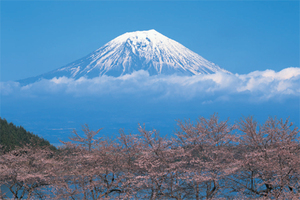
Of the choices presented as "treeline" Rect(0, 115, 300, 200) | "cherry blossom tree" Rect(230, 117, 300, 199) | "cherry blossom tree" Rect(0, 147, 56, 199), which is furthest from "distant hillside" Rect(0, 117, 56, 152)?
"cherry blossom tree" Rect(230, 117, 300, 199)

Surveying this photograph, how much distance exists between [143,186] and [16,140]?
5109 cm

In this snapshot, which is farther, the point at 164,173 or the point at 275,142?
the point at 275,142

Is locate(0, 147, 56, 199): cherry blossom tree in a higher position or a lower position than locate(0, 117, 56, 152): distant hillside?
lower

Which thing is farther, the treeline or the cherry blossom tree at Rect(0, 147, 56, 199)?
the cherry blossom tree at Rect(0, 147, 56, 199)

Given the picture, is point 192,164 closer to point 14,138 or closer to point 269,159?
point 269,159

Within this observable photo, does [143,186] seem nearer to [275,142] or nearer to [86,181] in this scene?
[86,181]

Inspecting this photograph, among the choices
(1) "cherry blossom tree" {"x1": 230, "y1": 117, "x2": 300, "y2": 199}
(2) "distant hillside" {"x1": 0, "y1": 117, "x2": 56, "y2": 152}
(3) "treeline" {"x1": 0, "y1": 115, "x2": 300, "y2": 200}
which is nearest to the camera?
(1) "cherry blossom tree" {"x1": 230, "y1": 117, "x2": 300, "y2": 199}

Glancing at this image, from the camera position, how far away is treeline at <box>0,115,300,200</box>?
18406 millimetres

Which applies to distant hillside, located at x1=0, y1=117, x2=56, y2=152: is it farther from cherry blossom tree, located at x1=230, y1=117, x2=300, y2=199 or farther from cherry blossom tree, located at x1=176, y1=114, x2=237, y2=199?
cherry blossom tree, located at x1=230, y1=117, x2=300, y2=199

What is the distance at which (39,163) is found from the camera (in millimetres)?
23312

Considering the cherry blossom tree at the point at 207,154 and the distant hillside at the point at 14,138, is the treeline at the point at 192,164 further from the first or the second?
the distant hillside at the point at 14,138

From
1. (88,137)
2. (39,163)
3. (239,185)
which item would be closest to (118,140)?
(88,137)

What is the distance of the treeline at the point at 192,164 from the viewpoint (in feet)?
60.4

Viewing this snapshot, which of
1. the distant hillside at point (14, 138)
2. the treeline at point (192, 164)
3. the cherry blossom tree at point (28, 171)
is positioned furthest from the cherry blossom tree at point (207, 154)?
the distant hillside at point (14, 138)
